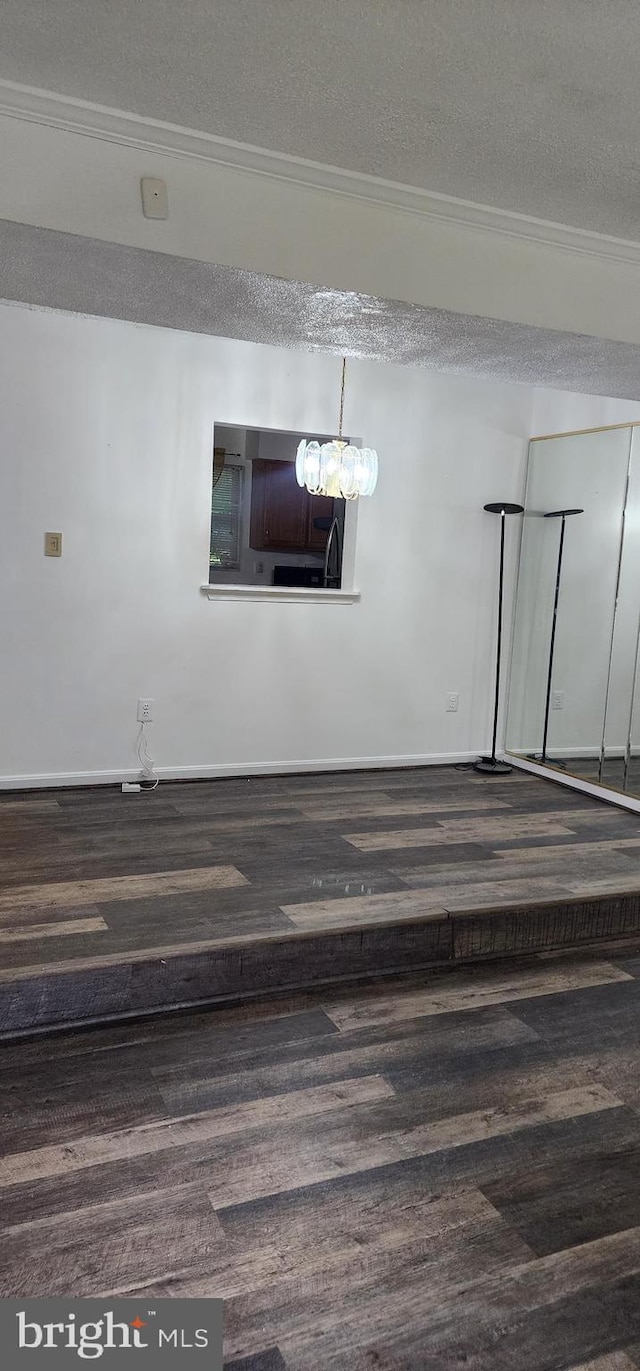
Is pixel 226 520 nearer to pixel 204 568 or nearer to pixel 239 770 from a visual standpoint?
pixel 204 568

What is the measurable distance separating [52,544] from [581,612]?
2.98m

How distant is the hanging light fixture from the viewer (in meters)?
4.27

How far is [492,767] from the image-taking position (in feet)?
17.9

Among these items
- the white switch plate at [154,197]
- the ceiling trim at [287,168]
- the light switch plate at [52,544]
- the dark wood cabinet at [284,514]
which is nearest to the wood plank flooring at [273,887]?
the light switch plate at [52,544]

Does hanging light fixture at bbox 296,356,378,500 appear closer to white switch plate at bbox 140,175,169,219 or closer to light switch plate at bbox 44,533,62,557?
light switch plate at bbox 44,533,62,557

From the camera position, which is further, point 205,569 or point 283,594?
point 283,594

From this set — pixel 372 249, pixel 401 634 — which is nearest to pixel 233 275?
pixel 372 249

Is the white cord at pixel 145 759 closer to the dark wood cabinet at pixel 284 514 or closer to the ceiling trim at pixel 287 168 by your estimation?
the dark wood cabinet at pixel 284 514

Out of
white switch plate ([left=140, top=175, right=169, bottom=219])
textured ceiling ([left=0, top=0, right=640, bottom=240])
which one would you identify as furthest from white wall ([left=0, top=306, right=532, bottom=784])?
textured ceiling ([left=0, top=0, right=640, bottom=240])

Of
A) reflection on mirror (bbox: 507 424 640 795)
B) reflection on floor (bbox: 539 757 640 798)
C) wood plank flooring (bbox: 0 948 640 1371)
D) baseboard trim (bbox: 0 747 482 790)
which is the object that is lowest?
wood plank flooring (bbox: 0 948 640 1371)

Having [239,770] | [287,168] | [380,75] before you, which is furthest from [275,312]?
[239,770]

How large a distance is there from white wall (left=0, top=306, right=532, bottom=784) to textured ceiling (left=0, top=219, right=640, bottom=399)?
125 centimetres

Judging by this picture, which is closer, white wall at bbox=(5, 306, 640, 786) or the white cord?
white wall at bbox=(5, 306, 640, 786)

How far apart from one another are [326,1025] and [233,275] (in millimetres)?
2258
